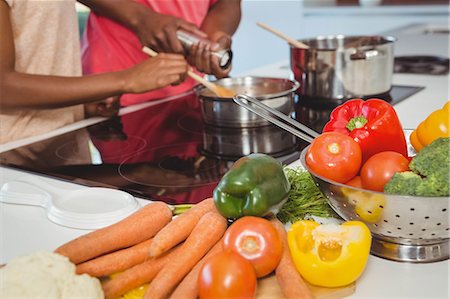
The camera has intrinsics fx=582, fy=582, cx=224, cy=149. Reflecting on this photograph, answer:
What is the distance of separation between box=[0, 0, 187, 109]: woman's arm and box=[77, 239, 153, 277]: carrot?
0.74 m

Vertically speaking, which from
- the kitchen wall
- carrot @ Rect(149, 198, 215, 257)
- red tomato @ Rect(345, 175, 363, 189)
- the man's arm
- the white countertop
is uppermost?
the man's arm

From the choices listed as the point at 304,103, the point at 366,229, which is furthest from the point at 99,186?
the point at 304,103

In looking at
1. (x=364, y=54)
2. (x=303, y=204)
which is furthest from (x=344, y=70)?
(x=303, y=204)

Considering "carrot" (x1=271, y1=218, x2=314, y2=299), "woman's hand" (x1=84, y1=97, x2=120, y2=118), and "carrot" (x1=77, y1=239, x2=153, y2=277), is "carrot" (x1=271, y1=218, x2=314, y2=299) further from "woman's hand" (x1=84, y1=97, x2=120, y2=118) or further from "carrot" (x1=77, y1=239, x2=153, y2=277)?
"woman's hand" (x1=84, y1=97, x2=120, y2=118)

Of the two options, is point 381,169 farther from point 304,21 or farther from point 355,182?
point 304,21

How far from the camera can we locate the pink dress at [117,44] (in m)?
1.92

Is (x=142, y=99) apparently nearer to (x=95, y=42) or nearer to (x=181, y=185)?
(x=95, y=42)

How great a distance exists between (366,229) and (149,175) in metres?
0.53

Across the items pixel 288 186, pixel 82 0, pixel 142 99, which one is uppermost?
pixel 82 0

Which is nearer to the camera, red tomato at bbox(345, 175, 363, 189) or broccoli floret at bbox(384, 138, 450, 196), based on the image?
broccoli floret at bbox(384, 138, 450, 196)

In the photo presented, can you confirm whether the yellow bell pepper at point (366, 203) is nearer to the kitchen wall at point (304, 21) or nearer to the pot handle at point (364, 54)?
the pot handle at point (364, 54)

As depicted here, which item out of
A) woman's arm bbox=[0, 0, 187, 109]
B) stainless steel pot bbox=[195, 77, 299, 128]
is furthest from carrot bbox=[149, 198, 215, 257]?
woman's arm bbox=[0, 0, 187, 109]

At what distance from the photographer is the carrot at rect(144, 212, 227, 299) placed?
2.27 ft

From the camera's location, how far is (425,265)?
77cm
